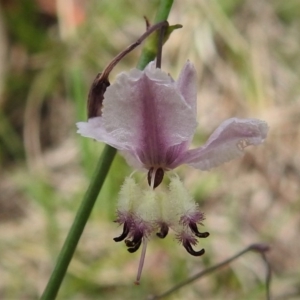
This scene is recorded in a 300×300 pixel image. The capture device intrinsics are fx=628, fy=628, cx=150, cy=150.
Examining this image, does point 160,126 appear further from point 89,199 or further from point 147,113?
point 89,199

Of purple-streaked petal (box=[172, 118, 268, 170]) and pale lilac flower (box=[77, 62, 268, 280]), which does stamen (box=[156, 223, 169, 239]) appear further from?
purple-streaked petal (box=[172, 118, 268, 170])

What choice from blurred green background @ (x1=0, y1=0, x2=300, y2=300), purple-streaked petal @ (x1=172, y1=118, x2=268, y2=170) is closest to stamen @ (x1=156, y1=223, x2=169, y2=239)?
purple-streaked petal @ (x1=172, y1=118, x2=268, y2=170)

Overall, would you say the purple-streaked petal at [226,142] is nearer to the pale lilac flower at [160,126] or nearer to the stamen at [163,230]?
the pale lilac flower at [160,126]

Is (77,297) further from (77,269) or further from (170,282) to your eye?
(170,282)

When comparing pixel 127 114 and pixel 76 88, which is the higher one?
pixel 76 88

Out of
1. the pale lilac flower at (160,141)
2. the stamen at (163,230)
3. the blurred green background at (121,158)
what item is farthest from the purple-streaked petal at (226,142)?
the blurred green background at (121,158)

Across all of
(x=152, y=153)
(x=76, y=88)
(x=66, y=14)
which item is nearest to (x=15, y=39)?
(x=66, y=14)
